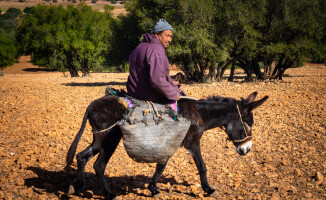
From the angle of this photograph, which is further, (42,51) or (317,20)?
(42,51)

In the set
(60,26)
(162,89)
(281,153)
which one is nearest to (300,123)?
(281,153)

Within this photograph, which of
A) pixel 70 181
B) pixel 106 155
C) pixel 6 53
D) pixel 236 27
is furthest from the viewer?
pixel 6 53

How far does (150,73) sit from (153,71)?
0.05m

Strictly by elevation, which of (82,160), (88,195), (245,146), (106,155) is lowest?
(88,195)

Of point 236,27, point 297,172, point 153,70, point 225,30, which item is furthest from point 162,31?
point 236,27

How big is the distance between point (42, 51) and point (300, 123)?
28188mm

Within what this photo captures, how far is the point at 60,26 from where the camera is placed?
28953 mm

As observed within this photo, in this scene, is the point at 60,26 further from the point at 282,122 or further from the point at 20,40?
the point at 282,122

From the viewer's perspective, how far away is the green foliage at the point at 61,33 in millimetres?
28422

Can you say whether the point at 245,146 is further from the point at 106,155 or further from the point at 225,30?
the point at 225,30

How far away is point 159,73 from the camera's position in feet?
12.5

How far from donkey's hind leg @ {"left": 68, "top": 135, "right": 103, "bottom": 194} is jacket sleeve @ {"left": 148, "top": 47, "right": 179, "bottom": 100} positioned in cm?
126

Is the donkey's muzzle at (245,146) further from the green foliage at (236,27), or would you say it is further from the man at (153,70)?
the green foliage at (236,27)

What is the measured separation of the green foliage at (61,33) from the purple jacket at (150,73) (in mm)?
23764
